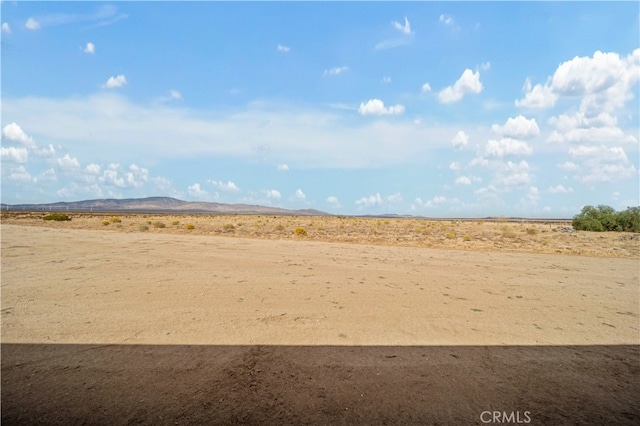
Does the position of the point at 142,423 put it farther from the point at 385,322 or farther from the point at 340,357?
the point at 385,322

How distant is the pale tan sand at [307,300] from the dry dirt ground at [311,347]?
44 mm

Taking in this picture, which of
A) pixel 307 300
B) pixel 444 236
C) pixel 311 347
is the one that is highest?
pixel 444 236

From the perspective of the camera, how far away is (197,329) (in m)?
5.42

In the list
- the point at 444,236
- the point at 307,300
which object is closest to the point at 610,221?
the point at 444,236

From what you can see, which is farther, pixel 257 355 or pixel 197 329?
pixel 197 329

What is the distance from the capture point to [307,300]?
7090 millimetres

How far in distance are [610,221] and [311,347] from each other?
130 ft

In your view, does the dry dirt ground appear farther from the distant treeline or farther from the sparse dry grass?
the distant treeline

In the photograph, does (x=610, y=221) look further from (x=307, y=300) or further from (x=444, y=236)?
(x=307, y=300)

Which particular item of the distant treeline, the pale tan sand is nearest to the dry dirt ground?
the pale tan sand

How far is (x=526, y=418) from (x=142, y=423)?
3.68 meters

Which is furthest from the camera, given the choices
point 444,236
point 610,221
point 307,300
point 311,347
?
point 610,221

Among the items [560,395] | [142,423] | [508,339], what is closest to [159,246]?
[142,423]

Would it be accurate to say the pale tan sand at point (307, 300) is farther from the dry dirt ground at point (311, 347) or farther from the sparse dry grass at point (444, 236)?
the sparse dry grass at point (444, 236)
